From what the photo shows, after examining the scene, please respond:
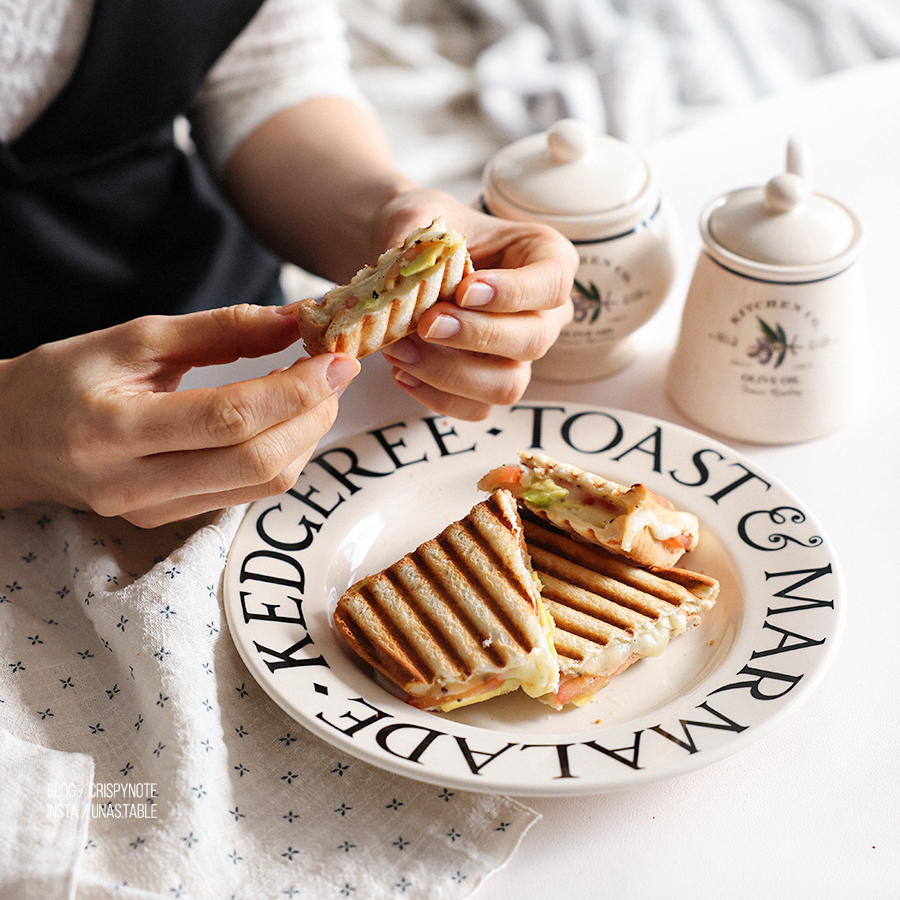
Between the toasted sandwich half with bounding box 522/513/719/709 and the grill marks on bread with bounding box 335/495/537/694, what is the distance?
6 cm

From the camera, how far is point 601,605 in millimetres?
1145

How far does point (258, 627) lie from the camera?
3.64 ft

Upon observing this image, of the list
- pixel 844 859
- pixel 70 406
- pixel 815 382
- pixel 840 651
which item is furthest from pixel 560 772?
pixel 815 382

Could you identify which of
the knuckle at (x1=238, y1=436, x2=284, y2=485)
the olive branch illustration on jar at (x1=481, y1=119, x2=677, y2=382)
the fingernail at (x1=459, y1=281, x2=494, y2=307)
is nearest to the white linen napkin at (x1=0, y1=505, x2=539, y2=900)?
the knuckle at (x1=238, y1=436, x2=284, y2=485)

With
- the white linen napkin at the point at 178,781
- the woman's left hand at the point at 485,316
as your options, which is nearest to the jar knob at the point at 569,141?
the woman's left hand at the point at 485,316

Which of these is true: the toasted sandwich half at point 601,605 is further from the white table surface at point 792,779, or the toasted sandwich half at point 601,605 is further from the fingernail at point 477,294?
the fingernail at point 477,294

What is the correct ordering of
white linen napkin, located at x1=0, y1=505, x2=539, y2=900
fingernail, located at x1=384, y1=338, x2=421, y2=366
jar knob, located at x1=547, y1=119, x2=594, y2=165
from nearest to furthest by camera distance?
white linen napkin, located at x1=0, y1=505, x2=539, y2=900 → fingernail, located at x1=384, y1=338, x2=421, y2=366 → jar knob, located at x1=547, y1=119, x2=594, y2=165

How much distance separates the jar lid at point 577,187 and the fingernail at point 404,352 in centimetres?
30

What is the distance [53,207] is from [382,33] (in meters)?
1.99

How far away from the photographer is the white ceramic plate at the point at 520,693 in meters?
0.96

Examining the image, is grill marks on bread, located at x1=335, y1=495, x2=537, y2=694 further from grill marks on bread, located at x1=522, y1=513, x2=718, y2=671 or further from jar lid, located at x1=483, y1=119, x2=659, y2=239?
jar lid, located at x1=483, y1=119, x2=659, y2=239

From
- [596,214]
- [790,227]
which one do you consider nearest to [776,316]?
[790,227]

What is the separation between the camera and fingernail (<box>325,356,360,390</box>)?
3.51 feet

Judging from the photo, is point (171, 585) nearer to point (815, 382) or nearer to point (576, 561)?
point (576, 561)
